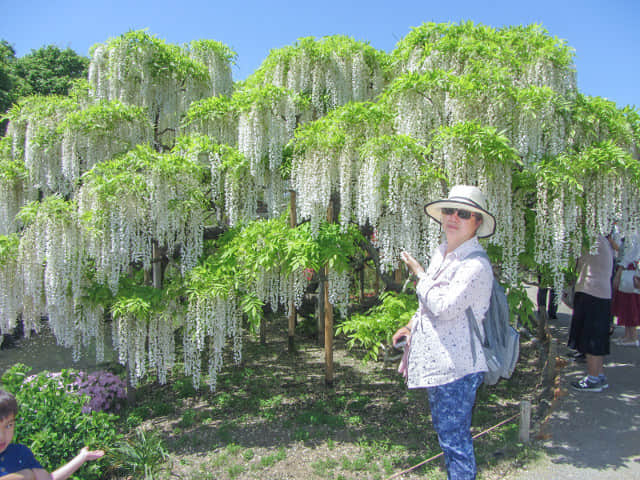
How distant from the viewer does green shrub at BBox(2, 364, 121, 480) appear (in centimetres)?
323

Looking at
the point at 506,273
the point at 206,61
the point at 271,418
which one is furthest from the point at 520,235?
the point at 206,61

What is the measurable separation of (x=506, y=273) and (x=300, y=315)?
5.68 metres

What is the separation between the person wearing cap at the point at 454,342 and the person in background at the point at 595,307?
10.9ft

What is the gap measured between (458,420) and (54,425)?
3.12 metres

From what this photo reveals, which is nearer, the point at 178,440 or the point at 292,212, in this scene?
the point at 178,440

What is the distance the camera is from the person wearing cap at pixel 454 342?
2.18 m

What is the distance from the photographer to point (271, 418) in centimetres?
475

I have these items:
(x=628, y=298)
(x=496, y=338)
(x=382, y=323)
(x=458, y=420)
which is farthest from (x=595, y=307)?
(x=458, y=420)

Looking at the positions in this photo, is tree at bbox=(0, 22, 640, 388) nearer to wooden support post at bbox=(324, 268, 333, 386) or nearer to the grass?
wooden support post at bbox=(324, 268, 333, 386)

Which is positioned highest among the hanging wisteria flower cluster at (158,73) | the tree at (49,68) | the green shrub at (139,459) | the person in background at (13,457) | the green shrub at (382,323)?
the tree at (49,68)

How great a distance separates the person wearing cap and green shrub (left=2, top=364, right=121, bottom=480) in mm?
2815

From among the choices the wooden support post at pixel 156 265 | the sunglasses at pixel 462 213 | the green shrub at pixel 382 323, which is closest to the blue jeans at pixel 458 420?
the sunglasses at pixel 462 213

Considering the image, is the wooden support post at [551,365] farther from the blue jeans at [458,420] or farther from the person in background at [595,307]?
the blue jeans at [458,420]

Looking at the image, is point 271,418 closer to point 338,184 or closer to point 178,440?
point 178,440
